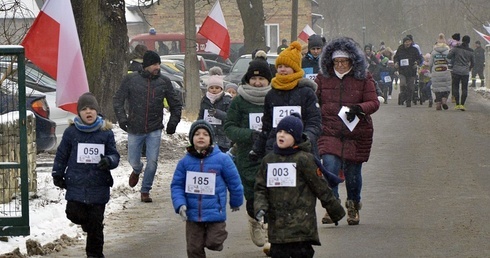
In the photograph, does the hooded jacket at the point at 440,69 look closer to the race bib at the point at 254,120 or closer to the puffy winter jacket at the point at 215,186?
the race bib at the point at 254,120

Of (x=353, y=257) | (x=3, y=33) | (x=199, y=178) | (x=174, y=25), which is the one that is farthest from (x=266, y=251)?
(x=174, y=25)

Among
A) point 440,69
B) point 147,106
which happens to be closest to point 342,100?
point 147,106

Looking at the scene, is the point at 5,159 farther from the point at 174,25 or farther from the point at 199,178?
the point at 174,25

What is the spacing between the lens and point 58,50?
1144 cm

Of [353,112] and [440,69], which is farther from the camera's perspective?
[440,69]

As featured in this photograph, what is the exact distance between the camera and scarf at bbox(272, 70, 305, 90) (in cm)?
959

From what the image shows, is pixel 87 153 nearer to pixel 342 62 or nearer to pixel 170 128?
pixel 342 62

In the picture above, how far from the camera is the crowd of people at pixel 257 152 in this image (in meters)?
8.05

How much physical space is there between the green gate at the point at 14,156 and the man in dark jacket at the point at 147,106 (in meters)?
3.17

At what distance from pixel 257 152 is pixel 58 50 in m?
2.95

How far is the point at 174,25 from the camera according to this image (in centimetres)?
7356

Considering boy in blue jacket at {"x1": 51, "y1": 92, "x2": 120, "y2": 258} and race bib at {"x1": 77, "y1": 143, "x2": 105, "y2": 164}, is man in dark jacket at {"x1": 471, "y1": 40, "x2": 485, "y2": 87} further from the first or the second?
race bib at {"x1": 77, "y1": 143, "x2": 105, "y2": 164}

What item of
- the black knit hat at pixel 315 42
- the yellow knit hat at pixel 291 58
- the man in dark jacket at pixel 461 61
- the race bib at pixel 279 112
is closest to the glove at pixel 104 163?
the race bib at pixel 279 112

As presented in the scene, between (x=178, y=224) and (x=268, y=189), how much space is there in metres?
3.97
